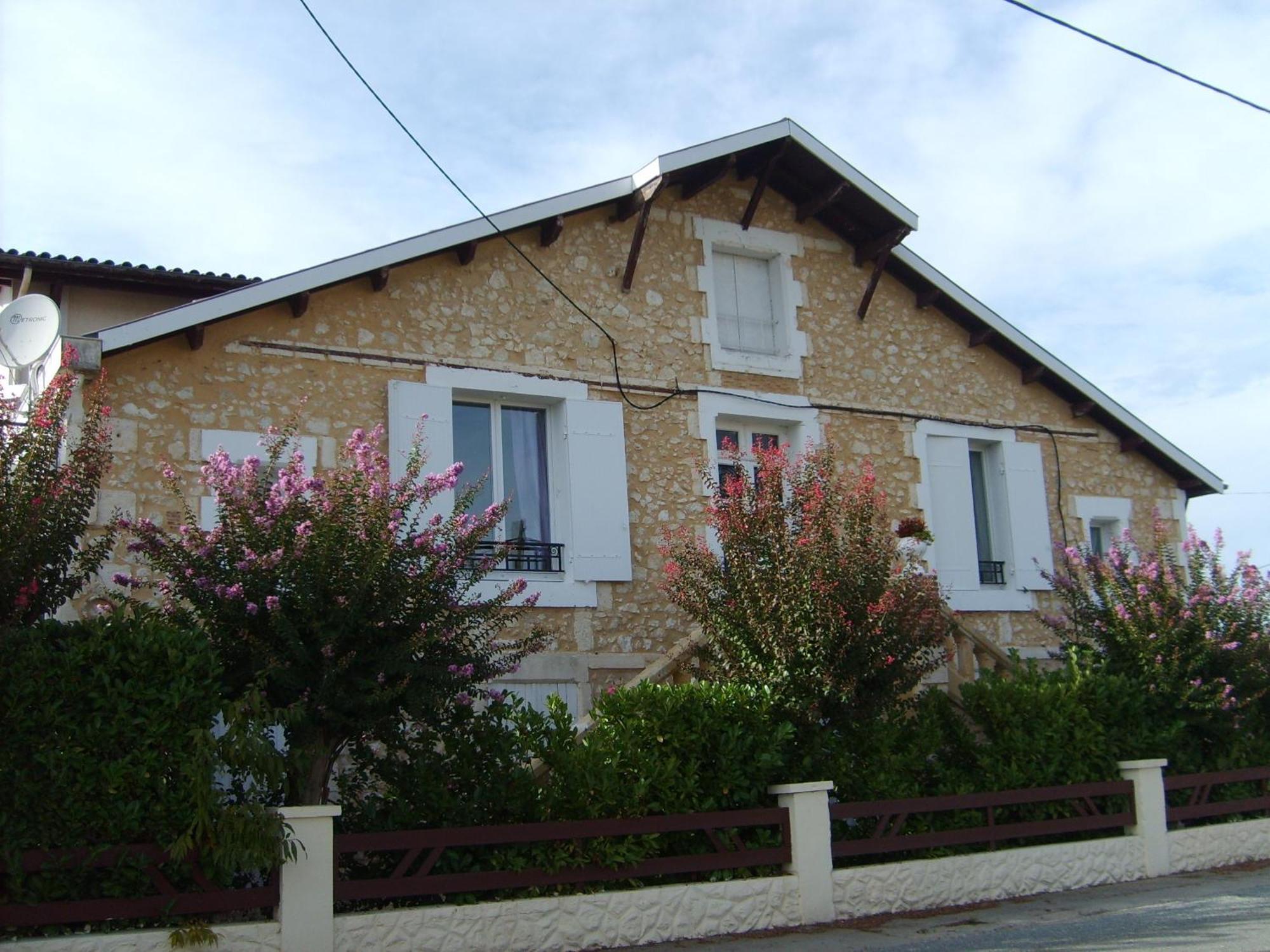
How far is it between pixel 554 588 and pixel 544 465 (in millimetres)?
1133

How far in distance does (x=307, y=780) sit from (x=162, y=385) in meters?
3.48

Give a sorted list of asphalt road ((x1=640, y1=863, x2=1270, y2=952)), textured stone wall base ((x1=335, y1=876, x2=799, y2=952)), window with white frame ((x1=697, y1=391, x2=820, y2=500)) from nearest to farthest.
Result: textured stone wall base ((x1=335, y1=876, x2=799, y2=952))
asphalt road ((x1=640, y1=863, x2=1270, y2=952))
window with white frame ((x1=697, y1=391, x2=820, y2=500))

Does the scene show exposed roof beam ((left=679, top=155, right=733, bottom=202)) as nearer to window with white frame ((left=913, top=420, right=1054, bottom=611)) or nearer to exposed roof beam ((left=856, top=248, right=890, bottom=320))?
exposed roof beam ((left=856, top=248, right=890, bottom=320))

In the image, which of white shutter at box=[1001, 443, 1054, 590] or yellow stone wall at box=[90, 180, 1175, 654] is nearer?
yellow stone wall at box=[90, 180, 1175, 654]

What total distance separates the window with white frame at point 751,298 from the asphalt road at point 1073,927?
Result: 201 inches

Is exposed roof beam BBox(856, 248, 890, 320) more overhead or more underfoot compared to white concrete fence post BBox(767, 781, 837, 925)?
more overhead

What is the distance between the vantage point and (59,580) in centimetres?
662

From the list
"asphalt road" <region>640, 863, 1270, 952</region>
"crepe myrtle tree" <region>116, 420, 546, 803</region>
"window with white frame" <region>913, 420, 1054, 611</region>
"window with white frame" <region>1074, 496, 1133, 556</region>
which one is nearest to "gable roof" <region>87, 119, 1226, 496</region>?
"window with white frame" <region>1074, 496, 1133, 556</region>

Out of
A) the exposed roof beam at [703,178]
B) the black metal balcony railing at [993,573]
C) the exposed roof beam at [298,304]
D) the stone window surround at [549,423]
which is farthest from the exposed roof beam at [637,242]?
the black metal balcony railing at [993,573]

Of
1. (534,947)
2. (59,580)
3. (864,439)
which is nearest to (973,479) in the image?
(864,439)

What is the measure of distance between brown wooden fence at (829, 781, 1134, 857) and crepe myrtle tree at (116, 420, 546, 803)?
2.90m

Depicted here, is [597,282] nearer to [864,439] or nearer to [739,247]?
[739,247]

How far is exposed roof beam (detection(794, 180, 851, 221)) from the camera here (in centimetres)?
1197

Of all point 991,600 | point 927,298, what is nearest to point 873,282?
point 927,298
